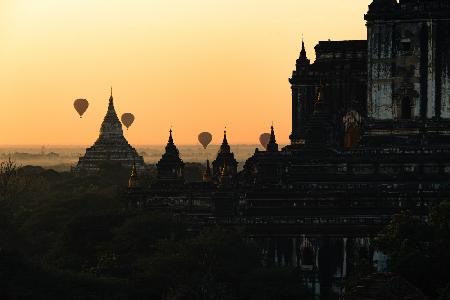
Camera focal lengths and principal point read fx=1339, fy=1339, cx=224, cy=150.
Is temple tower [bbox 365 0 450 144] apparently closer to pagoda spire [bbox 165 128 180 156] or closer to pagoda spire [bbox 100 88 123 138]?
pagoda spire [bbox 165 128 180 156]

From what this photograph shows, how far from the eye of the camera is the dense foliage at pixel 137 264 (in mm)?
58406

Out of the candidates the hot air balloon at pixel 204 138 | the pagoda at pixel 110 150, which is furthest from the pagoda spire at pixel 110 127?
the hot air balloon at pixel 204 138

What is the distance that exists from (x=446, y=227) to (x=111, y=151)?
Answer: 93541 millimetres

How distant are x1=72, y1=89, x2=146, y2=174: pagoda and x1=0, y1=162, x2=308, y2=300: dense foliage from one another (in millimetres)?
65645

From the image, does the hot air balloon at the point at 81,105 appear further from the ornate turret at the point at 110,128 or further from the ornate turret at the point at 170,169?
the ornate turret at the point at 170,169

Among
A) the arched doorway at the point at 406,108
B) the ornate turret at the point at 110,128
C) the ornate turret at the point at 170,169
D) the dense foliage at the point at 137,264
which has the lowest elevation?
the dense foliage at the point at 137,264

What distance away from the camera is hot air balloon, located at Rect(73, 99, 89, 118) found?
162875 mm

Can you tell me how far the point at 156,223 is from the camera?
227 ft

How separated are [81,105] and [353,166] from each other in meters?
95.6

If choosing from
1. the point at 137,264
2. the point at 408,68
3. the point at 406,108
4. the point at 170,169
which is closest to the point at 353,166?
the point at 406,108

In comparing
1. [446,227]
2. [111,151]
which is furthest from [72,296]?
[111,151]

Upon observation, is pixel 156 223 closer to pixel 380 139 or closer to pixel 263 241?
pixel 263 241

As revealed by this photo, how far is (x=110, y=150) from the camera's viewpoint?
479 ft

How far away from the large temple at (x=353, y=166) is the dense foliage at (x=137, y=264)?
257 centimetres
